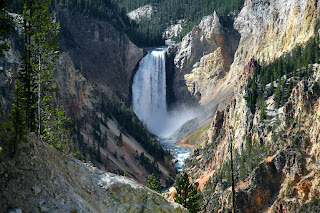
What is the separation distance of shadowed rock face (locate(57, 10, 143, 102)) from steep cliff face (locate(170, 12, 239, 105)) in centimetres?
1690

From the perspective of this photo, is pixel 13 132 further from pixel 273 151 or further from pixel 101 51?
pixel 101 51

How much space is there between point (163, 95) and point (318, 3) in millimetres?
72310

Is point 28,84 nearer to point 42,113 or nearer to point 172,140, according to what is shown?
point 42,113

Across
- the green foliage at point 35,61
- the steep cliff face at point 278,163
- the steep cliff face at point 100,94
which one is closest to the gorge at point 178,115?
the steep cliff face at point 278,163

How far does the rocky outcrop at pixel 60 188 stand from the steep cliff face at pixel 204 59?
117 m

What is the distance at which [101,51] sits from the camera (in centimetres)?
14588

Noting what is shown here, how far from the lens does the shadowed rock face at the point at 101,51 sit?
450 feet

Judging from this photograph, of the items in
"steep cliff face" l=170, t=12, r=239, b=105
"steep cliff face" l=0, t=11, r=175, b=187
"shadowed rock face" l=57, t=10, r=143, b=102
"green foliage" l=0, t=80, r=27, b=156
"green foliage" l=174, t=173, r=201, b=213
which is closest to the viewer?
"green foliage" l=0, t=80, r=27, b=156

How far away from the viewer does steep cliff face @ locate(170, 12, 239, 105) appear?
141375mm

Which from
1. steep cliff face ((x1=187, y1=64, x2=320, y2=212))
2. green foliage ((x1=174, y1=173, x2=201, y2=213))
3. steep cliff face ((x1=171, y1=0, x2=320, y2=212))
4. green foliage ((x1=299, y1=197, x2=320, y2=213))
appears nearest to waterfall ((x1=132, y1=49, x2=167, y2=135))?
steep cliff face ((x1=171, y1=0, x2=320, y2=212))

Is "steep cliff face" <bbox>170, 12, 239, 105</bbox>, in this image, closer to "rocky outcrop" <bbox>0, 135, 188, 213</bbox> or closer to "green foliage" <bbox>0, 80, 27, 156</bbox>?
"rocky outcrop" <bbox>0, 135, 188, 213</bbox>

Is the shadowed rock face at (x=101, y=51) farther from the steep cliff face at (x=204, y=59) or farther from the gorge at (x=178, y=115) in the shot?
the steep cliff face at (x=204, y=59)

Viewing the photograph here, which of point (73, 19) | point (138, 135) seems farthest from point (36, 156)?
point (73, 19)

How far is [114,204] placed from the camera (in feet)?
68.5
